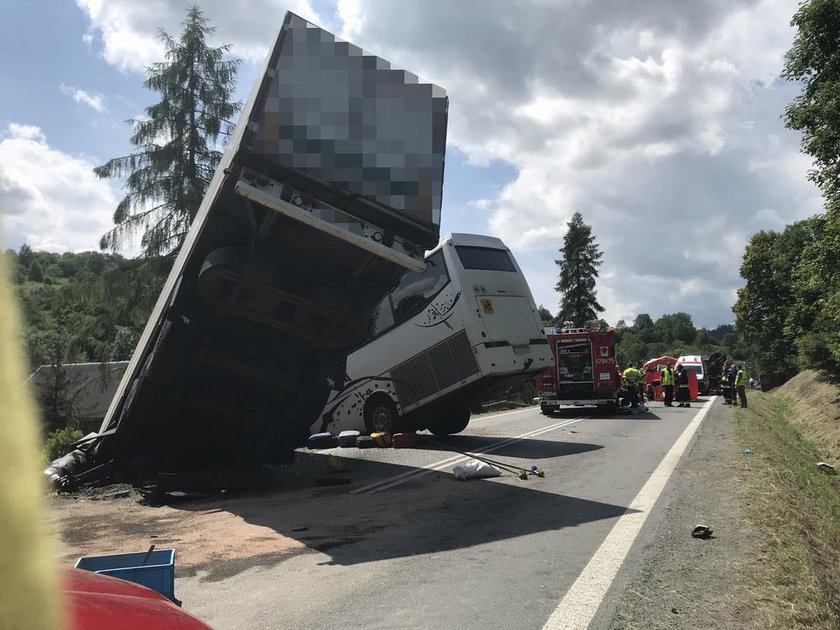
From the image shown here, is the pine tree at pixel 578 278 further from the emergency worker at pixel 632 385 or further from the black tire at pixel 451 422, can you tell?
the black tire at pixel 451 422

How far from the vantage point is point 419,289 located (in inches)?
469

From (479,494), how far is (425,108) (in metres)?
4.26

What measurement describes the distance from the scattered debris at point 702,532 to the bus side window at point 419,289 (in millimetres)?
7187

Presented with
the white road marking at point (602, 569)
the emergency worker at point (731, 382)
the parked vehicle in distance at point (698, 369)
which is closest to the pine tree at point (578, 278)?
the parked vehicle in distance at point (698, 369)

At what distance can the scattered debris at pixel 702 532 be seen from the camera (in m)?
4.97

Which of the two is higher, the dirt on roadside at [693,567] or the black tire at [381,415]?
the black tire at [381,415]

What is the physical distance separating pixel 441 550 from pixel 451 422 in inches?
330

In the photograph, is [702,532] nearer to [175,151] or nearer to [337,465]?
[337,465]

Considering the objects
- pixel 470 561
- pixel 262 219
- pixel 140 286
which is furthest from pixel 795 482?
pixel 140 286

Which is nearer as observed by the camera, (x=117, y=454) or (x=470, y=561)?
(x=470, y=561)

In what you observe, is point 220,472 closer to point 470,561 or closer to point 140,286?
point 470,561

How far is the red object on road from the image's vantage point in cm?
106

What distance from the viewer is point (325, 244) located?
6.37 m

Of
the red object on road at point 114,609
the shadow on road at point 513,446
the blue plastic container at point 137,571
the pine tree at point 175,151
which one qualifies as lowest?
the shadow on road at point 513,446
